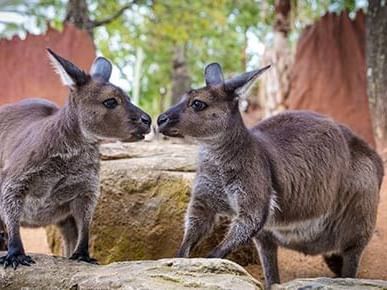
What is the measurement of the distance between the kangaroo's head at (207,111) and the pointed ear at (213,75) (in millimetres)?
43

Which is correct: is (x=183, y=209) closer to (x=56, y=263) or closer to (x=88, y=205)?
(x=88, y=205)

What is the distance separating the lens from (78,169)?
538 centimetres

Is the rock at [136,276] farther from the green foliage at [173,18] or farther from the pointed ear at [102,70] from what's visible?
the green foliage at [173,18]

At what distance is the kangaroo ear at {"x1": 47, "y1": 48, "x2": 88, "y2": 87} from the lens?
5.31m

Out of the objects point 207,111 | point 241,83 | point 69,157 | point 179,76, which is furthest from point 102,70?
point 179,76

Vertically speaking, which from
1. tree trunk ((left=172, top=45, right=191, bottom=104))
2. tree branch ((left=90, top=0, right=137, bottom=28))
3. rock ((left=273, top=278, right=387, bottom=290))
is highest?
tree branch ((left=90, top=0, right=137, bottom=28))

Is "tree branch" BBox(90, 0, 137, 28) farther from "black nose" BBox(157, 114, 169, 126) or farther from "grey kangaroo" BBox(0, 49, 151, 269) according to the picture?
"black nose" BBox(157, 114, 169, 126)

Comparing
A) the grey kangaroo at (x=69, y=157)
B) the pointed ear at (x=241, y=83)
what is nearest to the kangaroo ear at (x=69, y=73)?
the grey kangaroo at (x=69, y=157)

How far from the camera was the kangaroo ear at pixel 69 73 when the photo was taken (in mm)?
5309

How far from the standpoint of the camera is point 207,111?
17.8 feet

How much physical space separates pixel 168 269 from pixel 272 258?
1898 mm

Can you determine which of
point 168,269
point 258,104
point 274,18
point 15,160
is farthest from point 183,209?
point 258,104

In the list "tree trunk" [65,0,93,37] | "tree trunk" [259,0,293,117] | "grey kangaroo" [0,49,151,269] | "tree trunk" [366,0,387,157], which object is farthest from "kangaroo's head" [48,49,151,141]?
"tree trunk" [65,0,93,37]

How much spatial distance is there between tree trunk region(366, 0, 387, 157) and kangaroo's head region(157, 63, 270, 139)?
214 inches
